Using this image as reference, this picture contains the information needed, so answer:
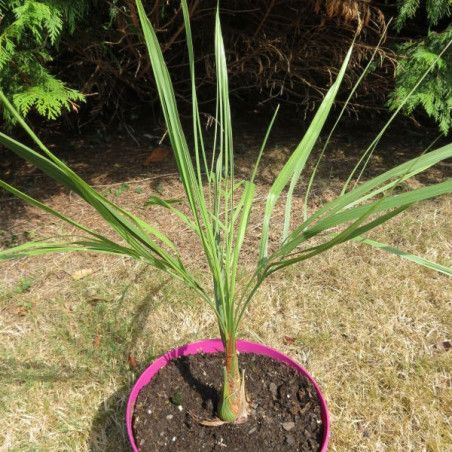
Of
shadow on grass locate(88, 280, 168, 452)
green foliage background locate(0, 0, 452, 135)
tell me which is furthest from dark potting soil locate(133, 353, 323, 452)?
green foliage background locate(0, 0, 452, 135)

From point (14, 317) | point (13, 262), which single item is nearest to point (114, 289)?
point (14, 317)

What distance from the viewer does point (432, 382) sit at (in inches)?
66.8

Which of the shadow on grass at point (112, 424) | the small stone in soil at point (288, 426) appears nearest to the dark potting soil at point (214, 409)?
the small stone in soil at point (288, 426)

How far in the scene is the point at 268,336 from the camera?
188 centimetres

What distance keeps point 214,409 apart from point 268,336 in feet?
2.11

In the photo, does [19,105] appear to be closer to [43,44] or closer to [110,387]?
[43,44]

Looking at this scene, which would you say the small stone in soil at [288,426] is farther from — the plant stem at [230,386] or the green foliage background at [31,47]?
the green foliage background at [31,47]

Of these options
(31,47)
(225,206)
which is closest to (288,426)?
(225,206)

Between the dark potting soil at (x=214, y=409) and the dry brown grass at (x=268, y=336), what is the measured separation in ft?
1.22

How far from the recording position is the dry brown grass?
157 cm

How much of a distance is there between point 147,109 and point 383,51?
172cm

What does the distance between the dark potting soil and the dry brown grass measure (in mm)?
372

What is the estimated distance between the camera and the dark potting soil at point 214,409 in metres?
1.19

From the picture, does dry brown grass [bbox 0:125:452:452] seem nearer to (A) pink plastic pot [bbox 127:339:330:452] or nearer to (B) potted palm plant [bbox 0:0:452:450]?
(A) pink plastic pot [bbox 127:339:330:452]
